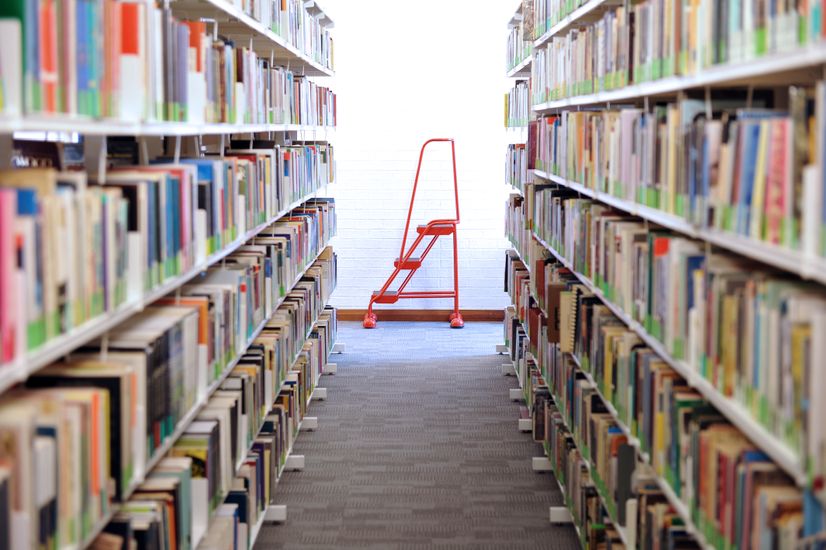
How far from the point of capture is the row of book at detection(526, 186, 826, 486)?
1828 millimetres

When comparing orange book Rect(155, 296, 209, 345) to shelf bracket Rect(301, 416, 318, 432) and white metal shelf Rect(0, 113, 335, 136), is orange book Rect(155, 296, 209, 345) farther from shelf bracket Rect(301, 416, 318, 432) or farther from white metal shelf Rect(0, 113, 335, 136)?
shelf bracket Rect(301, 416, 318, 432)

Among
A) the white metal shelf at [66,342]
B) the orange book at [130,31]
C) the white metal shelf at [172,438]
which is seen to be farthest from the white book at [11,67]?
the white metal shelf at [172,438]

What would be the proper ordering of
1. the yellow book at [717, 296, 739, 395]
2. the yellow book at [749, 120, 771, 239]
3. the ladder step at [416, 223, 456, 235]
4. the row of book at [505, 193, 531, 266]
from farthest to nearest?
the ladder step at [416, 223, 456, 235] < the row of book at [505, 193, 531, 266] < the yellow book at [717, 296, 739, 395] < the yellow book at [749, 120, 771, 239]

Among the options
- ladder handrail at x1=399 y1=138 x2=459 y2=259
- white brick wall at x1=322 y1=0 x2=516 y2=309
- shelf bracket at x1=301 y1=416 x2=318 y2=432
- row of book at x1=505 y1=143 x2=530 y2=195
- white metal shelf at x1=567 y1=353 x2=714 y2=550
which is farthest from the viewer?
white brick wall at x1=322 y1=0 x2=516 y2=309

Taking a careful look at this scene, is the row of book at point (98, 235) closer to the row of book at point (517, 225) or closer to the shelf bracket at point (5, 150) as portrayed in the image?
the shelf bracket at point (5, 150)

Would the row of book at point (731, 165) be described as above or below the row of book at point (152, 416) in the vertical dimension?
above

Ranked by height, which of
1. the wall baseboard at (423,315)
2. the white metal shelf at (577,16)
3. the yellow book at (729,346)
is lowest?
the wall baseboard at (423,315)

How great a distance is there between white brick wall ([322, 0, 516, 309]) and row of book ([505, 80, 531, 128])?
96 centimetres

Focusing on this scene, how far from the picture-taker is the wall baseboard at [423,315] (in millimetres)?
9203

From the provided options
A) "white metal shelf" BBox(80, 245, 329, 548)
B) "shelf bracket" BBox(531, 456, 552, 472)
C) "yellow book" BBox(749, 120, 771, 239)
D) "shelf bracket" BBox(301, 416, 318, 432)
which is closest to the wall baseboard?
"shelf bracket" BBox(301, 416, 318, 432)

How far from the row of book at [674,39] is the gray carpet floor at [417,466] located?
177cm

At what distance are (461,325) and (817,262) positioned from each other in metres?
7.18

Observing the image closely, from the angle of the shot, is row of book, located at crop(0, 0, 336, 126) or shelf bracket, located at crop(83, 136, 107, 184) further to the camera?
shelf bracket, located at crop(83, 136, 107, 184)

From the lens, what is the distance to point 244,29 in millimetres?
4590
